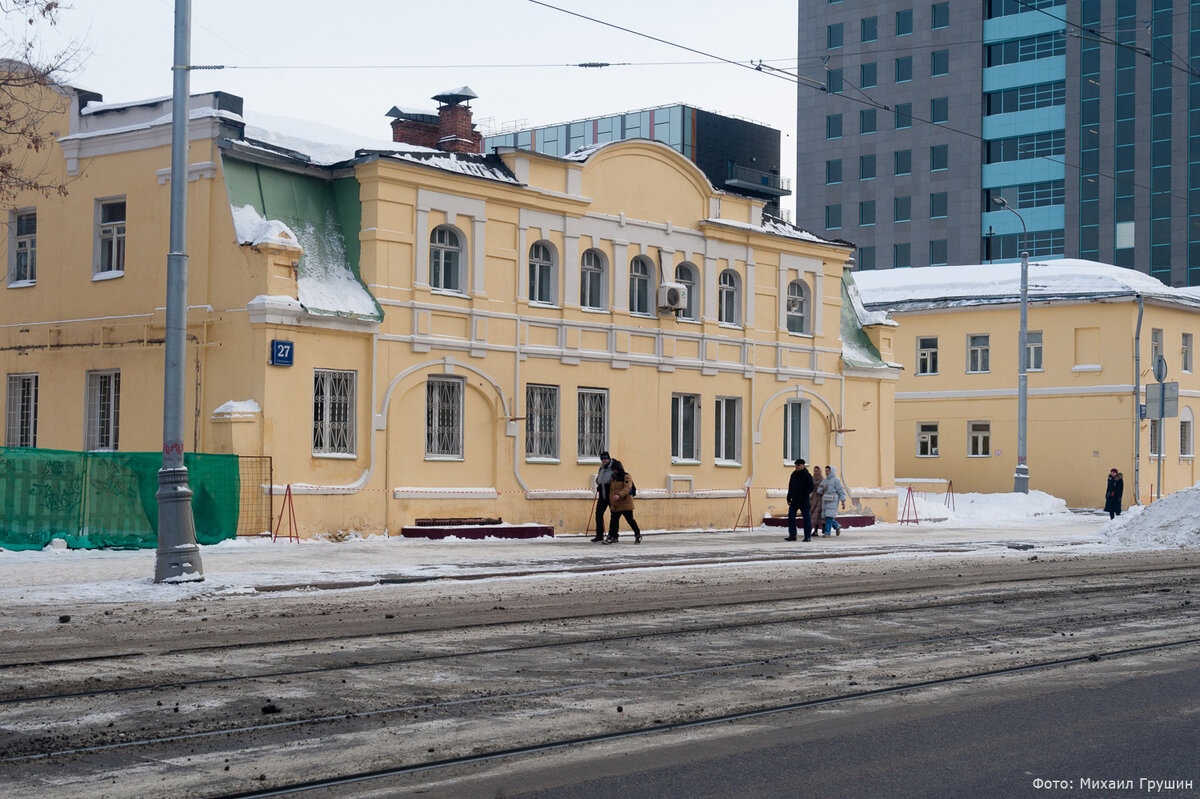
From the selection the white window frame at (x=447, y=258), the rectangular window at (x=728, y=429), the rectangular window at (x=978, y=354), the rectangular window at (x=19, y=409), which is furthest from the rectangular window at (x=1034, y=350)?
the rectangular window at (x=19, y=409)

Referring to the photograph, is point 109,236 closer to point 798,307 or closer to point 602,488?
point 602,488

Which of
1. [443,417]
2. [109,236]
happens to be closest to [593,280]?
[443,417]

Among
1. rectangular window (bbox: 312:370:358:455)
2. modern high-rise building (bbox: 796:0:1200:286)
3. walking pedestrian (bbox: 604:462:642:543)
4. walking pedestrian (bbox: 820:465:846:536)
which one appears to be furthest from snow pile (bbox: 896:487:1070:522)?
modern high-rise building (bbox: 796:0:1200:286)

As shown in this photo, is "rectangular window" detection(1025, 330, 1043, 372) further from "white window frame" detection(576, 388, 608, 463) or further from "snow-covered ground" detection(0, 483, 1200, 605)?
"white window frame" detection(576, 388, 608, 463)

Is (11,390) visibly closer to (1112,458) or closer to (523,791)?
(523,791)

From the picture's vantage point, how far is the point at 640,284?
32.8 m

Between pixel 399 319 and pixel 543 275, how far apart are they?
14.2 ft

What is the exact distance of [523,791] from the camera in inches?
257

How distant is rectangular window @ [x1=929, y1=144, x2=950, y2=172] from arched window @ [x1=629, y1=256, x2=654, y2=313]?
172 feet

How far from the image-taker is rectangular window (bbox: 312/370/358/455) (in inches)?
1038

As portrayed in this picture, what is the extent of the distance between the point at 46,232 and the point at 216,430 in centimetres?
679

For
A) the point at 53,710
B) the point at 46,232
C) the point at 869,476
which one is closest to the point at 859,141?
the point at 869,476

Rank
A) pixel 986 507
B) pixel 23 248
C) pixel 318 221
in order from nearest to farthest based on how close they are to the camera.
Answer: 1. pixel 318 221
2. pixel 23 248
3. pixel 986 507

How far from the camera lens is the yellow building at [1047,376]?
49.0 meters
